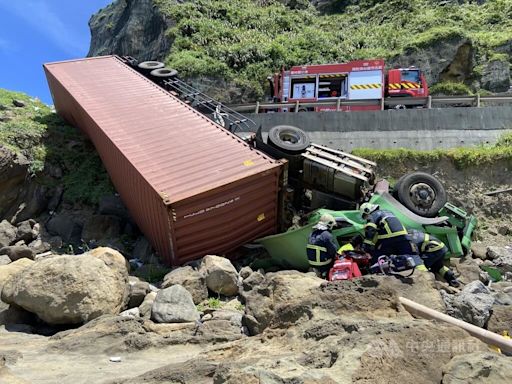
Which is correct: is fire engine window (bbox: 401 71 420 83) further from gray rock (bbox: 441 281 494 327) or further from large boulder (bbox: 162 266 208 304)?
gray rock (bbox: 441 281 494 327)

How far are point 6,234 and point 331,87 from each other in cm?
1078

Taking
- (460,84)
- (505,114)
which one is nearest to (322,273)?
(505,114)

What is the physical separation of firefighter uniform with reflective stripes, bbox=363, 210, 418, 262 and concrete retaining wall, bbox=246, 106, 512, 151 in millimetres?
5008

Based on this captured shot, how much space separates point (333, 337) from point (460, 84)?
2154cm

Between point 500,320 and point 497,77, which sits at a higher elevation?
point 497,77

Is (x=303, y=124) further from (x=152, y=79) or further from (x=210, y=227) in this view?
(x=210, y=227)

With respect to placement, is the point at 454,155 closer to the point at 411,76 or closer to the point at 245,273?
the point at 245,273

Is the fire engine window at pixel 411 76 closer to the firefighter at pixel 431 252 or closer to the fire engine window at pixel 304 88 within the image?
the fire engine window at pixel 304 88

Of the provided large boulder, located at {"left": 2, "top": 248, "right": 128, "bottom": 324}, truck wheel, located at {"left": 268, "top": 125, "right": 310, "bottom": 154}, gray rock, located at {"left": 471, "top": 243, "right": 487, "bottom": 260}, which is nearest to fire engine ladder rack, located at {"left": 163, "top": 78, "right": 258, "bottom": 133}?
truck wheel, located at {"left": 268, "top": 125, "right": 310, "bottom": 154}

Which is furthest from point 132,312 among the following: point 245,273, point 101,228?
point 101,228

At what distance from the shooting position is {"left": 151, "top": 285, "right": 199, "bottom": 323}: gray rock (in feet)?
16.2

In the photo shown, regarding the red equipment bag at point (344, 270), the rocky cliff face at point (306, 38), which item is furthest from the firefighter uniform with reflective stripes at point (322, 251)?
the rocky cliff face at point (306, 38)

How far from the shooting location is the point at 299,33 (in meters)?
27.2

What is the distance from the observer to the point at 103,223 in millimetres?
9008
